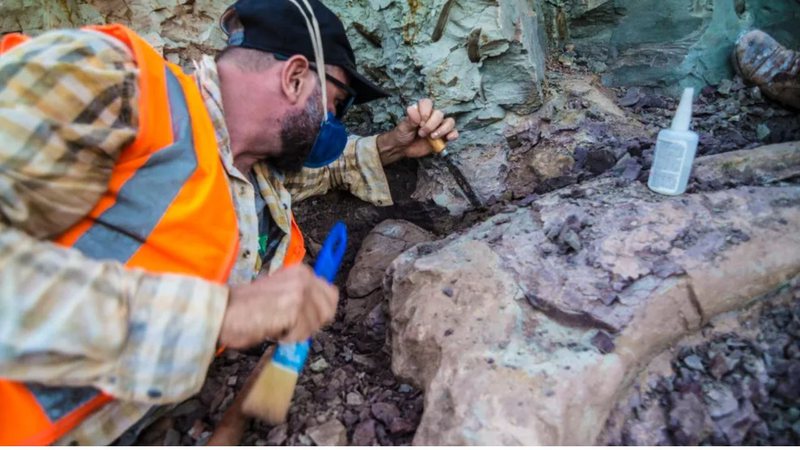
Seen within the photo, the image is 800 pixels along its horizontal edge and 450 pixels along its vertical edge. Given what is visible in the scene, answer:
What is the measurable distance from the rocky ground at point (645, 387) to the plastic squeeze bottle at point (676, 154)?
0.34 ft

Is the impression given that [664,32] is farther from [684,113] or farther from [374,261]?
[374,261]

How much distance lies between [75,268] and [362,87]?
1228 mm

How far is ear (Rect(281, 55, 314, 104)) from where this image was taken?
1.78 metres

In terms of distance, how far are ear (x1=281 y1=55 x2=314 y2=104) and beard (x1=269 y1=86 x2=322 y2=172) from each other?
0.05 meters

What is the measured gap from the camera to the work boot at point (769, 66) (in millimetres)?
2127

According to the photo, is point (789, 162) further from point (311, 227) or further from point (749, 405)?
point (311, 227)

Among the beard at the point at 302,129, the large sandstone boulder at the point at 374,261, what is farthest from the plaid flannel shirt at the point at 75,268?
the large sandstone boulder at the point at 374,261

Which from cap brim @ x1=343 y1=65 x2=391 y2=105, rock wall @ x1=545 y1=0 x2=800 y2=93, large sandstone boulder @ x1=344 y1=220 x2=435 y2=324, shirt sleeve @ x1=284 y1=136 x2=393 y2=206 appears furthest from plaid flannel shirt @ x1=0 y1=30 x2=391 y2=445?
rock wall @ x1=545 y1=0 x2=800 y2=93

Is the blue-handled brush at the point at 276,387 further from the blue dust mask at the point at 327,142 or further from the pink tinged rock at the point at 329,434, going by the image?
the blue dust mask at the point at 327,142

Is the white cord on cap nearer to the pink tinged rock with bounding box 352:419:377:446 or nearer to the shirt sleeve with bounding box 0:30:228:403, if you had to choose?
the shirt sleeve with bounding box 0:30:228:403

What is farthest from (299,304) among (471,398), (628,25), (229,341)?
(628,25)

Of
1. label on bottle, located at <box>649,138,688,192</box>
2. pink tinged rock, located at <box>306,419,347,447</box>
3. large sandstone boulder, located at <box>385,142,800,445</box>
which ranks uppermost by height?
label on bottle, located at <box>649,138,688,192</box>

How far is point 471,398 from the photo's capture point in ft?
4.60

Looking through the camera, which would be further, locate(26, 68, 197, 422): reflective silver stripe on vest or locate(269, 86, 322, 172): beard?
locate(269, 86, 322, 172): beard
